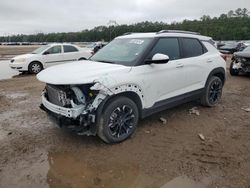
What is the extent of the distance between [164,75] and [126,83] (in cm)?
102

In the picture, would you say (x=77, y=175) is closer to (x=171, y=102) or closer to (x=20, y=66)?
(x=171, y=102)

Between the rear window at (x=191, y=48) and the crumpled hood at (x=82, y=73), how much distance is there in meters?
1.79

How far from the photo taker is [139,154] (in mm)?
4223

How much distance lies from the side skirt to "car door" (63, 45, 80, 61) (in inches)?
387

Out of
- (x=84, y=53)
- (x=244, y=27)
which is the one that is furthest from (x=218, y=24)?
(x=84, y=53)

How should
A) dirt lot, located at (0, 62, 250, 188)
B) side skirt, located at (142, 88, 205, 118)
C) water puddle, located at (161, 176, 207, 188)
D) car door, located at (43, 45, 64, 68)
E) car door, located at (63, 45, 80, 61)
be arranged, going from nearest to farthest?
1. water puddle, located at (161, 176, 207, 188)
2. dirt lot, located at (0, 62, 250, 188)
3. side skirt, located at (142, 88, 205, 118)
4. car door, located at (43, 45, 64, 68)
5. car door, located at (63, 45, 80, 61)

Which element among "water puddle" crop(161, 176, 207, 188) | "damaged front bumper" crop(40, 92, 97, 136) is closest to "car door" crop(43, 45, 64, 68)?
"damaged front bumper" crop(40, 92, 97, 136)

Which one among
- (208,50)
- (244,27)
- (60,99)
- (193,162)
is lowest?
(193,162)

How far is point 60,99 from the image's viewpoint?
441 centimetres

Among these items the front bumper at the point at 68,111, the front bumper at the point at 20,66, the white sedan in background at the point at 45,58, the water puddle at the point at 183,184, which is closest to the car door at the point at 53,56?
the white sedan in background at the point at 45,58

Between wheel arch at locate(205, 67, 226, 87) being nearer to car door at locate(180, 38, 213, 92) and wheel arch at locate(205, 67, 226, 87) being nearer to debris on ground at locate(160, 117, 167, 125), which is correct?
car door at locate(180, 38, 213, 92)

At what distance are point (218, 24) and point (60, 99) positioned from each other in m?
77.1

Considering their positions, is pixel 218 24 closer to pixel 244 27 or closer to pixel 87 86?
pixel 244 27

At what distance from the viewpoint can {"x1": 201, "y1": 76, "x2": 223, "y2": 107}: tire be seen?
643 cm
